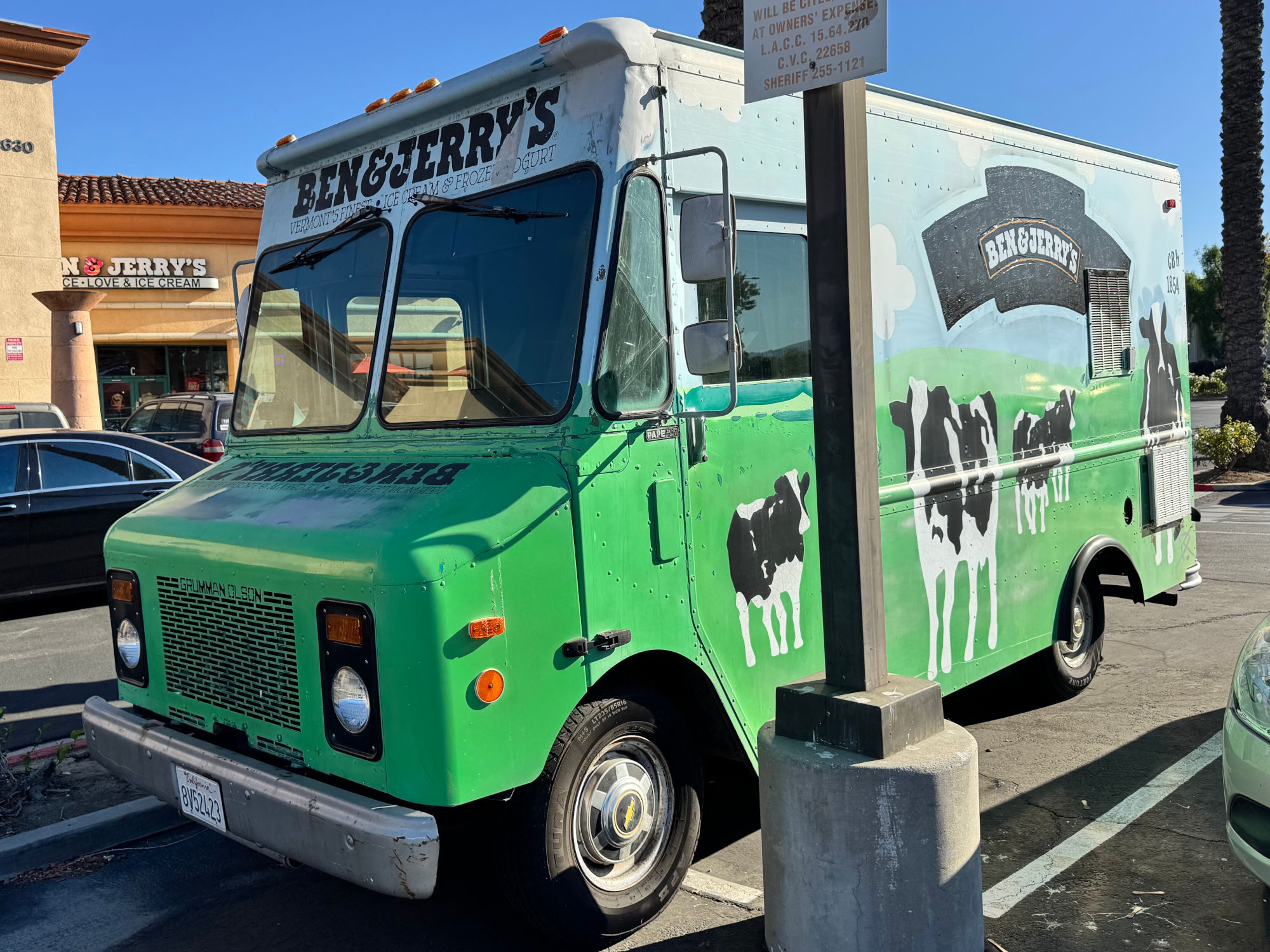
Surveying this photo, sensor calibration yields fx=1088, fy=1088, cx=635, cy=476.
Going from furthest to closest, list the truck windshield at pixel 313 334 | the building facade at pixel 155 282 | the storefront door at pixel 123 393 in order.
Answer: the storefront door at pixel 123 393
the building facade at pixel 155 282
the truck windshield at pixel 313 334

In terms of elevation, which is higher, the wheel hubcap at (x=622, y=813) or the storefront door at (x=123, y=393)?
the storefront door at (x=123, y=393)

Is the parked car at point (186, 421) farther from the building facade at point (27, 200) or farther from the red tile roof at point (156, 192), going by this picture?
the red tile roof at point (156, 192)

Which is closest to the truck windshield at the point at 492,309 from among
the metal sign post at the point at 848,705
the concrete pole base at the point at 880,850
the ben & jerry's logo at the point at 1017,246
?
the metal sign post at the point at 848,705

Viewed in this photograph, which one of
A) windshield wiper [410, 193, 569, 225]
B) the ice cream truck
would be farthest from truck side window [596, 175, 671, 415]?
windshield wiper [410, 193, 569, 225]

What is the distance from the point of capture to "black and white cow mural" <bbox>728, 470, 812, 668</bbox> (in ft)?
13.3

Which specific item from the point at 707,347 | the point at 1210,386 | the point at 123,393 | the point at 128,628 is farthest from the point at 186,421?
the point at 1210,386

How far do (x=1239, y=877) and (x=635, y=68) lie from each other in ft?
12.1

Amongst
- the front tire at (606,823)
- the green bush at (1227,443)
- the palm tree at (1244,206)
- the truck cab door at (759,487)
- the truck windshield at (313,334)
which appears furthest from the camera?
the green bush at (1227,443)

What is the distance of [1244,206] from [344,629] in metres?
16.7

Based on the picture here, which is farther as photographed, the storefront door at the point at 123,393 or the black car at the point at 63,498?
the storefront door at the point at 123,393

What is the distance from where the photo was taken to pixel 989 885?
412cm

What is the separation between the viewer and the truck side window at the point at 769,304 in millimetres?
4125

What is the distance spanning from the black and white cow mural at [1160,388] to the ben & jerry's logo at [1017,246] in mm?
659

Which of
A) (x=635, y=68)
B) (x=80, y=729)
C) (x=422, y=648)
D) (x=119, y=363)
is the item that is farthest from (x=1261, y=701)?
(x=119, y=363)
